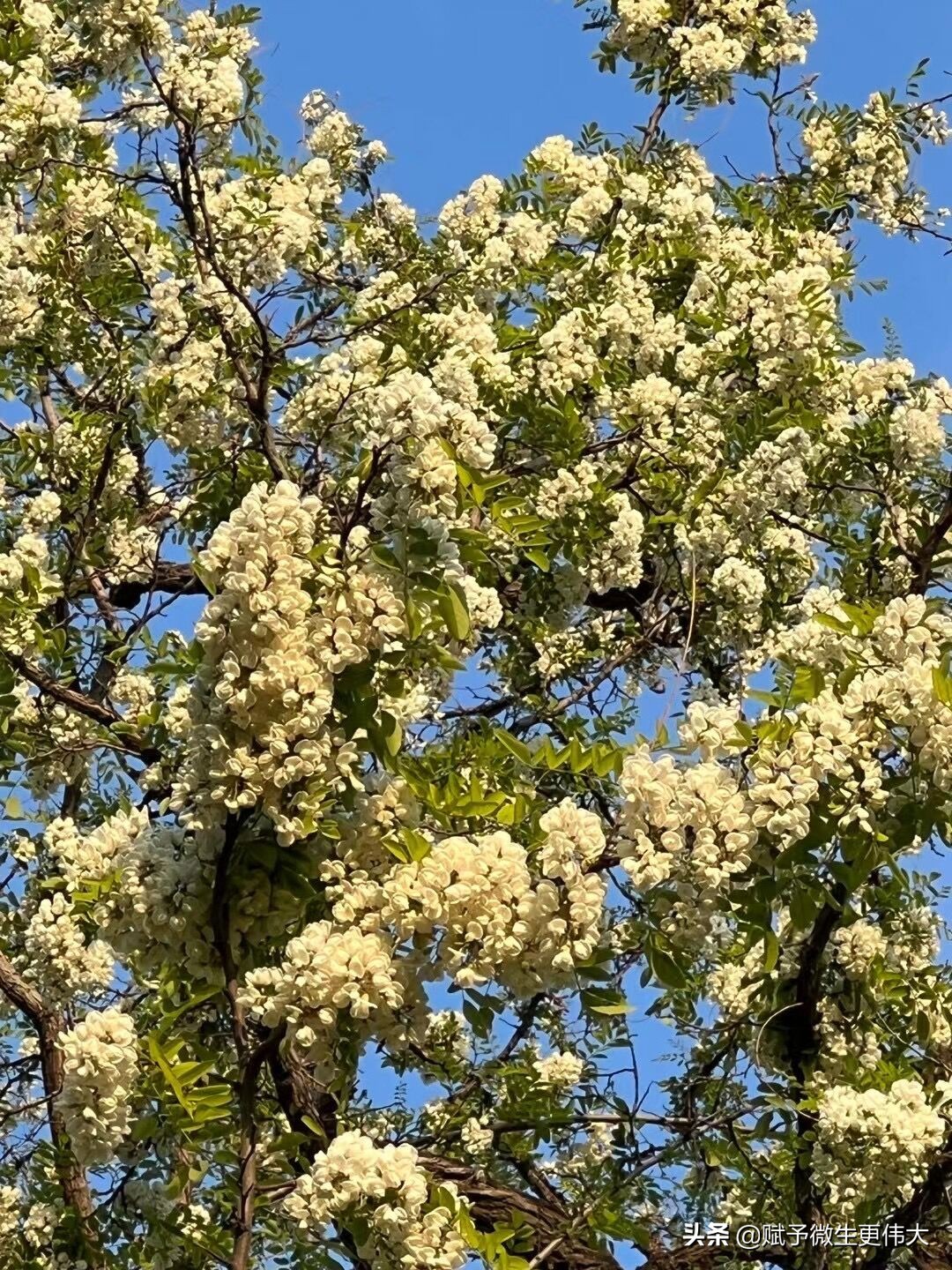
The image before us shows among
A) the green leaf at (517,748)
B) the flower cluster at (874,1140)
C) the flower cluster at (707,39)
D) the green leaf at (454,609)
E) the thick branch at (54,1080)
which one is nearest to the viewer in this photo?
the green leaf at (454,609)

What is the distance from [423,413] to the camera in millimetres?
2615

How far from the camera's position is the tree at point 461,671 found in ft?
8.45

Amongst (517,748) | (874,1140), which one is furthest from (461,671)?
(874,1140)

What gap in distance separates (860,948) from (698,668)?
1685 millimetres

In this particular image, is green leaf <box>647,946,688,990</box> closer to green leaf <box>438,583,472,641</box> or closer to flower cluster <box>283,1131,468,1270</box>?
flower cluster <box>283,1131,468,1270</box>

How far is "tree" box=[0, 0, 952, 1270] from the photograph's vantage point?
2.57 meters

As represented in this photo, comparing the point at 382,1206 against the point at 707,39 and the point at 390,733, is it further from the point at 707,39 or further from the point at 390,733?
the point at 707,39

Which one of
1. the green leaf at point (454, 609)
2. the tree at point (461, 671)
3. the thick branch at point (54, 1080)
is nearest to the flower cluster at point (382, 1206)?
the tree at point (461, 671)

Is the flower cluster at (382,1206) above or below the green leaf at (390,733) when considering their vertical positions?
below

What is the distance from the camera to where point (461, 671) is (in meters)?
3.27

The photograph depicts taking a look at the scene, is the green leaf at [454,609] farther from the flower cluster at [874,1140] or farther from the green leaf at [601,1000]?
the flower cluster at [874,1140]

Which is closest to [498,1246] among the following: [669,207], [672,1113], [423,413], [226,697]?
[226,697]

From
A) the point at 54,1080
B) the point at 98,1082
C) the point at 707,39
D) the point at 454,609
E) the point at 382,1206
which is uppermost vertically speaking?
the point at 707,39

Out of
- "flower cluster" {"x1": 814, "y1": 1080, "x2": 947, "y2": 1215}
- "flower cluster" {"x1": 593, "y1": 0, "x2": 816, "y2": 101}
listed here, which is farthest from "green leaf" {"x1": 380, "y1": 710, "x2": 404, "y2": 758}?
"flower cluster" {"x1": 593, "y1": 0, "x2": 816, "y2": 101}
